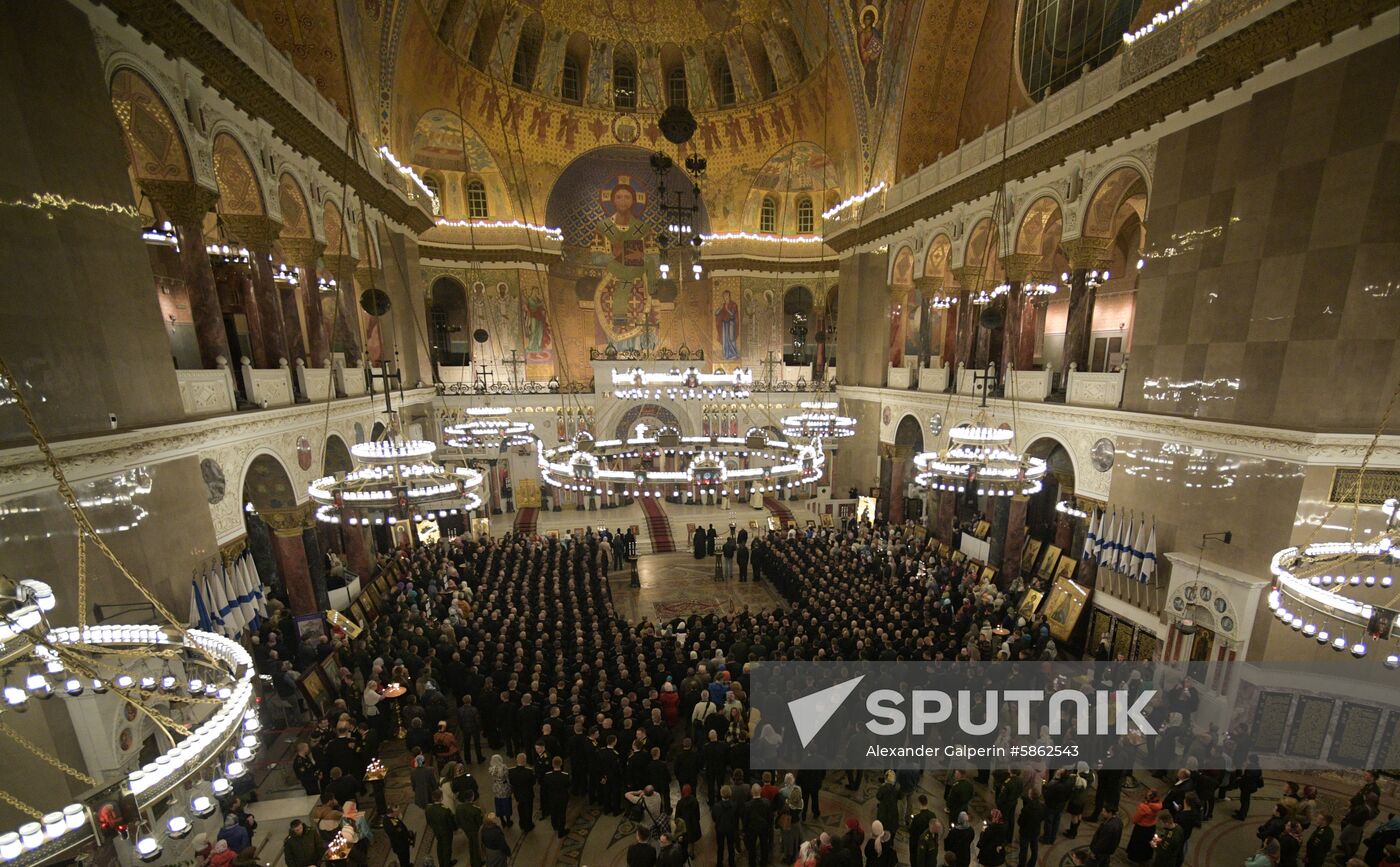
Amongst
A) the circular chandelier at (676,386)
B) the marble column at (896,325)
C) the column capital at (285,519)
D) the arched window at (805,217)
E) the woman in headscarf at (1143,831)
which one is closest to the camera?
the woman in headscarf at (1143,831)

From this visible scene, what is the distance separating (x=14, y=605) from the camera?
334cm

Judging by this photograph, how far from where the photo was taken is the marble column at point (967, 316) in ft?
53.2

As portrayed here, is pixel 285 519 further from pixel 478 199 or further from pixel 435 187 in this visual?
pixel 478 199

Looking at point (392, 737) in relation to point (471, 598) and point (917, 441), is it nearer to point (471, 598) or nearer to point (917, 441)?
point (471, 598)

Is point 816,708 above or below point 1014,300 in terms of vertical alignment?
below

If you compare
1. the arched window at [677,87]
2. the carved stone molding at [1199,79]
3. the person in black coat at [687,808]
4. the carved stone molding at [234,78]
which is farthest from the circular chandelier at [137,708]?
the arched window at [677,87]

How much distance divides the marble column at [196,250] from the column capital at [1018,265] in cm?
1630

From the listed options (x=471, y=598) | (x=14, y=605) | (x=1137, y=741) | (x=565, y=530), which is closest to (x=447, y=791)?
(x=14, y=605)

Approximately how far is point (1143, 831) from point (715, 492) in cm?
823

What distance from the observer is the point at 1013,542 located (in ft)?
46.7

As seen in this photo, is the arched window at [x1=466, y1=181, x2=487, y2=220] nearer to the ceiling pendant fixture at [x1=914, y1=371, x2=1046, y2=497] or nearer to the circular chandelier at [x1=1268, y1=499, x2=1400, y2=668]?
the ceiling pendant fixture at [x1=914, y1=371, x2=1046, y2=497]

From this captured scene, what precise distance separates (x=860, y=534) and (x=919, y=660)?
24.7 ft

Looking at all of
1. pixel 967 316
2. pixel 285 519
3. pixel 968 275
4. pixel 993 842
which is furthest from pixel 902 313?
pixel 285 519

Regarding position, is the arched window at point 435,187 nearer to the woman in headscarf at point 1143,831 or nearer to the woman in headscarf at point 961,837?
the woman in headscarf at point 961,837
